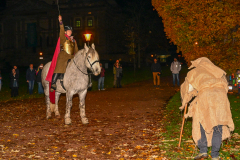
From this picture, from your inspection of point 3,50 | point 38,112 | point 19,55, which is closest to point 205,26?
point 38,112

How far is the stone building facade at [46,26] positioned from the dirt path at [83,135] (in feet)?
168

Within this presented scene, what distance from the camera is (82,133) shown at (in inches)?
295

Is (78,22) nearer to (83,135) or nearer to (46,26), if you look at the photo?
(46,26)

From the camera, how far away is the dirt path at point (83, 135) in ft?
19.1

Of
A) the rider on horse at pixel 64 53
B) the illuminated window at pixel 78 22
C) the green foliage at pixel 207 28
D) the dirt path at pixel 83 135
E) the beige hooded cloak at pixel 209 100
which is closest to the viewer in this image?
the beige hooded cloak at pixel 209 100

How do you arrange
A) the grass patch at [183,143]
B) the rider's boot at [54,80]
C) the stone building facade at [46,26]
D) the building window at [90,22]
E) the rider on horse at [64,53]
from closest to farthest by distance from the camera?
1. the grass patch at [183,143]
2. the rider on horse at [64,53]
3. the rider's boot at [54,80]
4. the stone building facade at [46,26]
5. the building window at [90,22]

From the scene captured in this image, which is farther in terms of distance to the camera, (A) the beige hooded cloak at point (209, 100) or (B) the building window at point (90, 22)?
(B) the building window at point (90, 22)

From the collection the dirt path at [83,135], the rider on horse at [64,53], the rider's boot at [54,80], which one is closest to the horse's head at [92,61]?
the rider on horse at [64,53]

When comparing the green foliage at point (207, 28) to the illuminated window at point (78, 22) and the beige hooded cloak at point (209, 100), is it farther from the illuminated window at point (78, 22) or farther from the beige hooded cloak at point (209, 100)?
the illuminated window at point (78, 22)

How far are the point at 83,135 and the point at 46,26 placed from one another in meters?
67.3

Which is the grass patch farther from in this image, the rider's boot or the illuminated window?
the illuminated window

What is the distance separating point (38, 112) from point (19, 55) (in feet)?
195

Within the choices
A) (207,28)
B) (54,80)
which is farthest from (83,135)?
(207,28)

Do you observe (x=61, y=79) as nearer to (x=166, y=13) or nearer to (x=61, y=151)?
(x=61, y=151)
